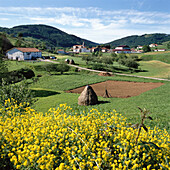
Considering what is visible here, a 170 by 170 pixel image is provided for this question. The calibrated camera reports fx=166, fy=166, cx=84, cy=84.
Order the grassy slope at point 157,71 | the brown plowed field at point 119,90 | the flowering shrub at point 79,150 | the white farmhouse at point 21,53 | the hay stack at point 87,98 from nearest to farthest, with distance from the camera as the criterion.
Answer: the flowering shrub at point 79,150 → the hay stack at point 87,98 → the brown plowed field at point 119,90 → the grassy slope at point 157,71 → the white farmhouse at point 21,53

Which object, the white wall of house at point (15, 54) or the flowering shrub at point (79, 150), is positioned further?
the white wall of house at point (15, 54)

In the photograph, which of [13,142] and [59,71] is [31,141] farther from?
[59,71]

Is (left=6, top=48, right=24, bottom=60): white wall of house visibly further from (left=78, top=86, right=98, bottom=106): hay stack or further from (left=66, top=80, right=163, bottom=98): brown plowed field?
(left=78, top=86, right=98, bottom=106): hay stack

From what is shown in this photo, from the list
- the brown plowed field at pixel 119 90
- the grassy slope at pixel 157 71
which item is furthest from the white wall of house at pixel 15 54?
the brown plowed field at pixel 119 90

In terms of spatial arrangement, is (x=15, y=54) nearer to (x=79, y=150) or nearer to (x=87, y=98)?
(x=87, y=98)

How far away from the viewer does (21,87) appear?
1538cm

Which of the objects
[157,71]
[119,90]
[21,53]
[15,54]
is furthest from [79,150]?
[15,54]

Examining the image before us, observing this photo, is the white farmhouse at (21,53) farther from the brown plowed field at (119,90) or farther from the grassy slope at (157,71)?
the brown plowed field at (119,90)

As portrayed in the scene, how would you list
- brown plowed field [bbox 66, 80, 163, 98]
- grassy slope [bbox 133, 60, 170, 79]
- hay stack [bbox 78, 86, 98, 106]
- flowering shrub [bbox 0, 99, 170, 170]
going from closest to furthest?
flowering shrub [bbox 0, 99, 170, 170], hay stack [bbox 78, 86, 98, 106], brown plowed field [bbox 66, 80, 163, 98], grassy slope [bbox 133, 60, 170, 79]

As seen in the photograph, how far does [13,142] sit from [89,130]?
3.40 meters

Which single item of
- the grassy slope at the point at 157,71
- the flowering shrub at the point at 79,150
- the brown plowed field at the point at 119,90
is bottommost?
the brown plowed field at the point at 119,90

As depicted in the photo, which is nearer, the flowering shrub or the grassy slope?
the flowering shrub

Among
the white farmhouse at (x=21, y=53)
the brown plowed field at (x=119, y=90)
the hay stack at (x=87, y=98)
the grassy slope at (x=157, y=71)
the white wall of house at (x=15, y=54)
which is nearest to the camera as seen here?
the hay stack at (x=87, y=98)

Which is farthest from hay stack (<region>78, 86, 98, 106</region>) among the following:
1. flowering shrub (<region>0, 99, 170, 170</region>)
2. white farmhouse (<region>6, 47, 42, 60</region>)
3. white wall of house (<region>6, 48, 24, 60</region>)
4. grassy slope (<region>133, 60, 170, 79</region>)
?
white wall of house (<region>6, 48, 24, 60</region>)
